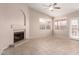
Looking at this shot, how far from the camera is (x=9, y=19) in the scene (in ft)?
7.47

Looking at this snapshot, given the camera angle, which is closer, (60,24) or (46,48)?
(46,48)

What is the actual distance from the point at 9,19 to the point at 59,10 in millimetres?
928

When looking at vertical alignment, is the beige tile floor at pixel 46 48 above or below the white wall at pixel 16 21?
below

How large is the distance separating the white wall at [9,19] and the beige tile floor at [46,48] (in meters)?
0.16

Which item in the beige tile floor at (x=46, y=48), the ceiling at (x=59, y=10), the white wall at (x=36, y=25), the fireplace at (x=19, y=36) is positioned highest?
the ceiling at (x=59, y=10)

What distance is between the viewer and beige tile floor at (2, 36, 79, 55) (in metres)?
2.18

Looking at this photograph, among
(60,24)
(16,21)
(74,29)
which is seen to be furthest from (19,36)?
(74,29)

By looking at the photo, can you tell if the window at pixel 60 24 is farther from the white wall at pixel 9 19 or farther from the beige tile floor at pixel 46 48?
the white wall at pixel 9 19

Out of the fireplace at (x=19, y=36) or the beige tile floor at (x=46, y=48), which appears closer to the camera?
the beige tile floor at (x=46, y=48)

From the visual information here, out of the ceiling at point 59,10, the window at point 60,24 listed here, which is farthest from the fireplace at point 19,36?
the window at point 60,24

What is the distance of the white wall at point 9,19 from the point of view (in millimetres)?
2227

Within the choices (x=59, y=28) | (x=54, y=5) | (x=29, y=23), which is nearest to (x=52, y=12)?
(x=54, y=5)

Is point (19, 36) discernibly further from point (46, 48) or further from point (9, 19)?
point (46, 48)
